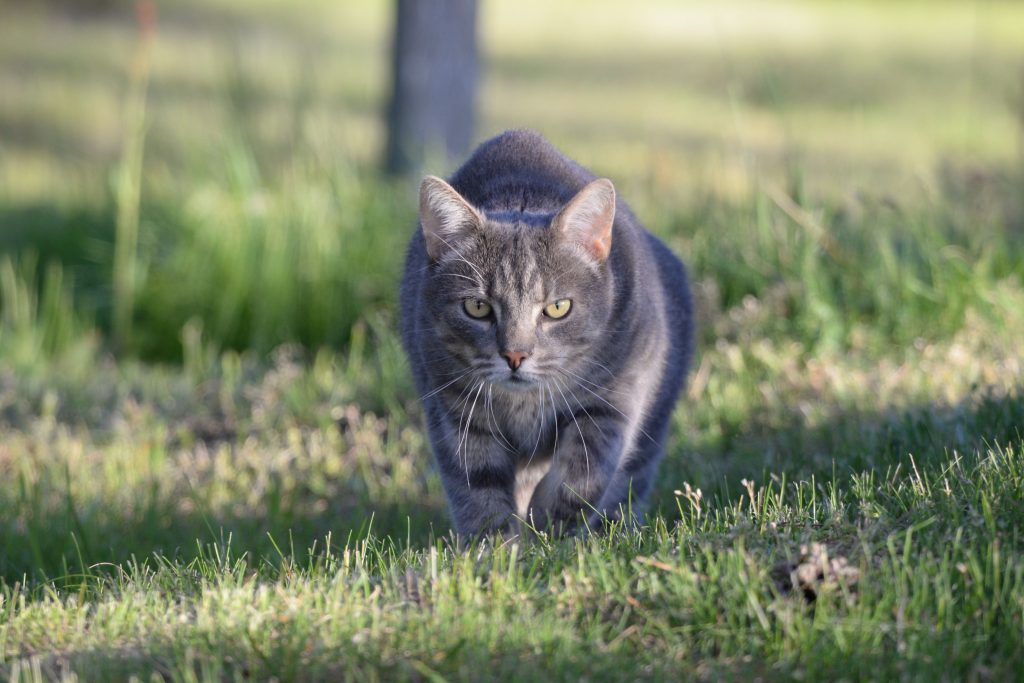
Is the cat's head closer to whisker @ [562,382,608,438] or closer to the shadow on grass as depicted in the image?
whisker @ [562,382,608,438]

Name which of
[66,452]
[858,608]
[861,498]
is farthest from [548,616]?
[66,452]

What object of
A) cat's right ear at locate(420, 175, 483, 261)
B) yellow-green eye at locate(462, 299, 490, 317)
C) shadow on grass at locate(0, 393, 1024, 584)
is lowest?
shadow on grass at locate(0, 393, 1024, 584)

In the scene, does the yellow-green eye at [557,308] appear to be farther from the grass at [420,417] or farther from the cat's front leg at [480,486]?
the grass at [420,417]

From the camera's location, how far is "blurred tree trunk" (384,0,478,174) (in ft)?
27.1

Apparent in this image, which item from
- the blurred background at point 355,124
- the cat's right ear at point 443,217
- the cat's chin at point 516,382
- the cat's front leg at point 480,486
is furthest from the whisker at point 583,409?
the blurred background at point 355,124

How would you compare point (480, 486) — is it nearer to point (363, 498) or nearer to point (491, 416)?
point (491, 416)

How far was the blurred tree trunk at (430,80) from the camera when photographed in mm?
8250

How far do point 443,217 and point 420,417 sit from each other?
188cm

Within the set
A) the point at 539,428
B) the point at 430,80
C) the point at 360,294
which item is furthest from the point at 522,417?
the point at 430,80

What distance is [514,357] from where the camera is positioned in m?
3.69

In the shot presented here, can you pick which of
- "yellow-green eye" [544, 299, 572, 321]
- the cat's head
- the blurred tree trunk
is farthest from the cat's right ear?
the blurred tree trunk

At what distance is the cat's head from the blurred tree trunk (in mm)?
4368

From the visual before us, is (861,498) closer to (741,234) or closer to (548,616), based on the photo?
(548,616)

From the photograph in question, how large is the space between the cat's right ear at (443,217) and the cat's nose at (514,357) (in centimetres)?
42
